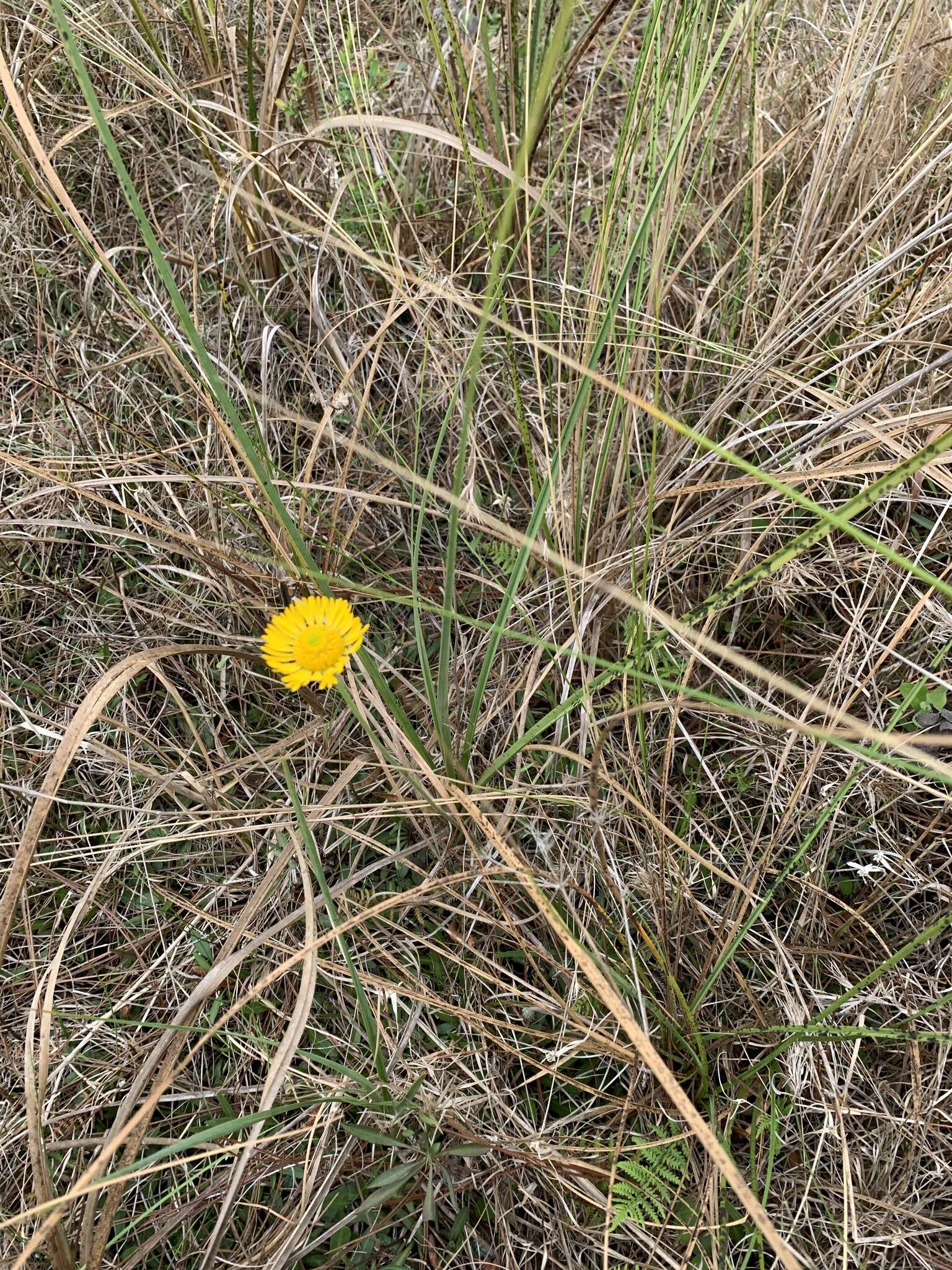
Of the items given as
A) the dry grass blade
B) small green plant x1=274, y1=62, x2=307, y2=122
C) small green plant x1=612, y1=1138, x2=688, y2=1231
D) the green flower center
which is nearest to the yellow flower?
the green flower center

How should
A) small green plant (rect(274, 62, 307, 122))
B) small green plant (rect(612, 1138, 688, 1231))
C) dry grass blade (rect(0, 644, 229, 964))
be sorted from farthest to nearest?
1. small green plant (rect(274, 62, 307, 122))
2. small green plant (rect(612, 1138, 688, 1231))
3. dry grass blade (rect(0, 644, 229, 964))

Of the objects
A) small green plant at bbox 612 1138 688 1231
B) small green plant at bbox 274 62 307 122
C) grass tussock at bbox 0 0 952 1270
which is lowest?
small green plant at bbox 612 1138 688 1231

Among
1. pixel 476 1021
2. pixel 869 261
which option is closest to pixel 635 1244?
pixel 476 1021

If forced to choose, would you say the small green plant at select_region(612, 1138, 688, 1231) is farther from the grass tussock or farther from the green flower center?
the green flower center

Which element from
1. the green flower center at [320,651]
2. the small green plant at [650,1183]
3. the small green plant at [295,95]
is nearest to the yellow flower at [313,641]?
the green flower center at [320,651]

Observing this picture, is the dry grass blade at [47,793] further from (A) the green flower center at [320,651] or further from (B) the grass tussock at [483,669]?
(A) the green flower center at [320,651]

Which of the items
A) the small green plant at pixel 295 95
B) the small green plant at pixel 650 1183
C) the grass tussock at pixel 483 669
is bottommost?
A: the small green plant at pixel 650 1183
